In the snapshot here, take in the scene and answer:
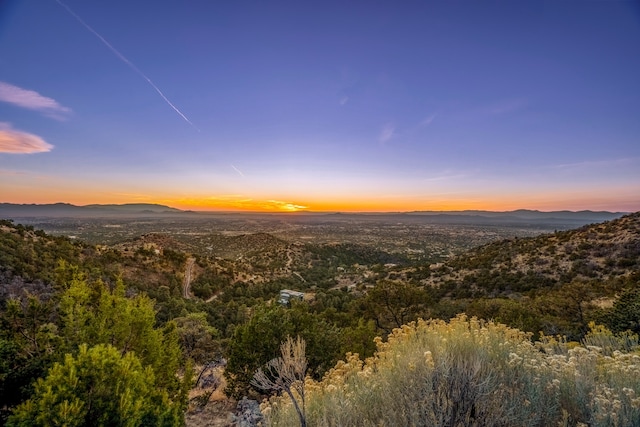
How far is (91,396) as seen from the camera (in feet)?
13.0

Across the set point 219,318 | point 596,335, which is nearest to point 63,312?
point 596,335

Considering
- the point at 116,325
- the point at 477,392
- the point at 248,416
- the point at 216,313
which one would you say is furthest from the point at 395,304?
the point at 216,313

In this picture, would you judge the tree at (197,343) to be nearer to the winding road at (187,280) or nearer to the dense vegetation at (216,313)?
the dense vegetation at (216,313)

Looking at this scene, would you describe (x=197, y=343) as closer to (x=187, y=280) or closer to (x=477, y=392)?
(x=477, y=392)

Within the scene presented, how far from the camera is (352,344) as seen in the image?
10.7m

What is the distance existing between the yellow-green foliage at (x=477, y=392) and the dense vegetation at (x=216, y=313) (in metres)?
0.08

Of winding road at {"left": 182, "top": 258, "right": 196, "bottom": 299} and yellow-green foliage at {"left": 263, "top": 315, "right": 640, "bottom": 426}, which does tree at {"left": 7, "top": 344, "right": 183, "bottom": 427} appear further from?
winding road at {"left": 182, "top": 258, "right": 196, "bottom": 299}

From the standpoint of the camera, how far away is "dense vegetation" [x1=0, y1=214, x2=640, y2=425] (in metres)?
4.14

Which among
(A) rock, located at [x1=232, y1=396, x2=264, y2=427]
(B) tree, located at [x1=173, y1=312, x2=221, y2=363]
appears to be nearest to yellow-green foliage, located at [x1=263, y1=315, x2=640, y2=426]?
(A) rock, located at [x1=232, y1=396, x2=264, y2=427]

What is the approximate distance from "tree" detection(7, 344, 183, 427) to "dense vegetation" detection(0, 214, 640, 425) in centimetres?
2

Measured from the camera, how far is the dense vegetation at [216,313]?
4145mm

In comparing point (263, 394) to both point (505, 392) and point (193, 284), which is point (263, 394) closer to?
point (505, 392)

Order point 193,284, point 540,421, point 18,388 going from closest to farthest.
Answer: point 540,421 < point 18,388 < point 193,284

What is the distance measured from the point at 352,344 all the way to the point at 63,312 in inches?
316
